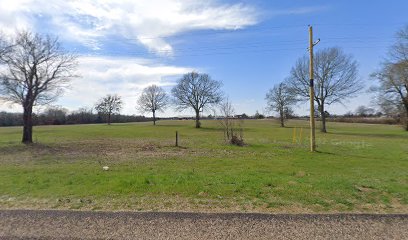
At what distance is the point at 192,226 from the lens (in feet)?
13.5

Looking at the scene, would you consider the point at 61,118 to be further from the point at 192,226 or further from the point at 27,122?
the point at 192,226

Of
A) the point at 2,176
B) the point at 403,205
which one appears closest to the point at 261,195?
the point at 403,205

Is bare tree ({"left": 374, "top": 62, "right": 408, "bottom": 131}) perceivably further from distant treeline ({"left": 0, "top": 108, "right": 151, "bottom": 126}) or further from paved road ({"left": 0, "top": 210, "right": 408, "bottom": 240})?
distant treeline ({"left": 0, "top": 108, "right": 151, "bottom": 126})

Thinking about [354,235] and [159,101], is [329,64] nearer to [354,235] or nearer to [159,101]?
[354,235]

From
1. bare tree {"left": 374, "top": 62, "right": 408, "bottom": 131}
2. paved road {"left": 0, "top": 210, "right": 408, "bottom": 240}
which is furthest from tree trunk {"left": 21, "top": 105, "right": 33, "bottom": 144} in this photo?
bare tree {"left": 374, "top": 62, "right": 408, "bottom": 131}

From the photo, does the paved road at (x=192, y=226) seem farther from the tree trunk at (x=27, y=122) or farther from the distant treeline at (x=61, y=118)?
the distant treeline at (x=61, y=118)

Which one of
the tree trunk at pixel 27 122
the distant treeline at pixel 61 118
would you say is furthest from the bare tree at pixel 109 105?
→ the tree trunk at pixel 27 122

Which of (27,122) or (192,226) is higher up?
(27,122)

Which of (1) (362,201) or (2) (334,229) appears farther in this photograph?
(1) (362,201)

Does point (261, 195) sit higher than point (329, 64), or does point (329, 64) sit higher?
point (329, 64)

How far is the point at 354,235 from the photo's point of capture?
149 inches

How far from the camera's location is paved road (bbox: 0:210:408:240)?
3.80m

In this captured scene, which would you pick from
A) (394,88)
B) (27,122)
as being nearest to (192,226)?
(27,122)

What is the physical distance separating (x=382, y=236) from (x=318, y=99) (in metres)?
41.3
